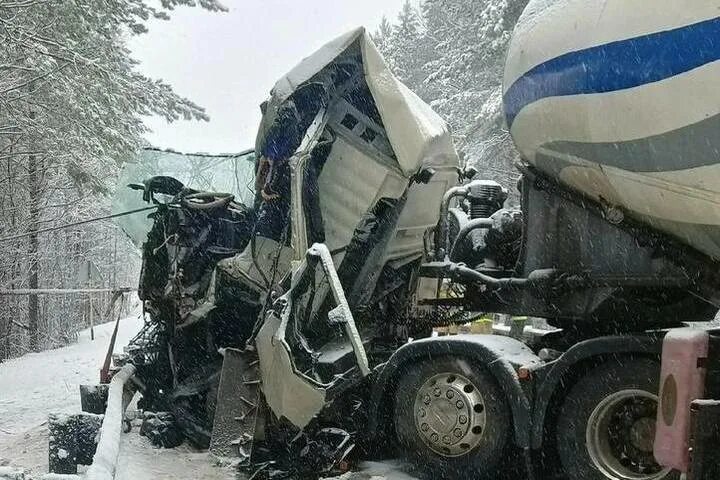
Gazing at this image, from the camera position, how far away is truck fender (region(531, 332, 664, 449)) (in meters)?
4.17

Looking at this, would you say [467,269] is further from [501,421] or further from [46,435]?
[46,435]

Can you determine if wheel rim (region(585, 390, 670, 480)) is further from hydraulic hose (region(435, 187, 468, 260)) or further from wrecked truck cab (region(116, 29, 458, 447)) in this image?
hydraulic hose (region(435, 187, 468, 260))

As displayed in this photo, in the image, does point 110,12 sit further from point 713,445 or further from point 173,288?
point 713,445

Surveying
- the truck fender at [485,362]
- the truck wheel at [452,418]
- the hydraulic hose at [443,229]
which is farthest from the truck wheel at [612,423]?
the hydraulic hose at [443,229]

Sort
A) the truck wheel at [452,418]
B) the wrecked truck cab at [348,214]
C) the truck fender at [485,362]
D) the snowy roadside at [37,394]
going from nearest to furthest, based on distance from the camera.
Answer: the truck fender at [485,362] < the truck wheel at [452,418] < the wrecked truck cab at [348,214] < the snowy roadside at [37,394]

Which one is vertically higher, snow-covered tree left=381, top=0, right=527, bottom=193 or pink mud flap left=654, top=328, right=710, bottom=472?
snow-covered tree left=381, top=0, right=527, bottom=193

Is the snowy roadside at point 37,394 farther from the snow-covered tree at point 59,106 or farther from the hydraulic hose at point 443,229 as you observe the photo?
the hydraulic hose at point 443,229

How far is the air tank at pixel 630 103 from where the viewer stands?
308cm

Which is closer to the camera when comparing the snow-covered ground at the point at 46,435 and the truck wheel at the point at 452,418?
the truck wheel at the point at 452,418

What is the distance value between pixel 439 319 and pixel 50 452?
11.6 feet

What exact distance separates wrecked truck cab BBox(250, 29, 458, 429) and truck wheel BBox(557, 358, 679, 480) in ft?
5.38

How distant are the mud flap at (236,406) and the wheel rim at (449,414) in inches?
57.1

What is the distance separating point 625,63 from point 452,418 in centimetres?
260

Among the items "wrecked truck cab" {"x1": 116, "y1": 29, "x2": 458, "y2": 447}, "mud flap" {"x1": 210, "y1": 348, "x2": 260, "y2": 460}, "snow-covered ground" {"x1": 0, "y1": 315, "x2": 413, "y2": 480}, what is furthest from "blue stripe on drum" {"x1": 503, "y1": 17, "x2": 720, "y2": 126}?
"mud flap" {"x1": 210, "y1": 348, "x2": 260, "y2": 460}
